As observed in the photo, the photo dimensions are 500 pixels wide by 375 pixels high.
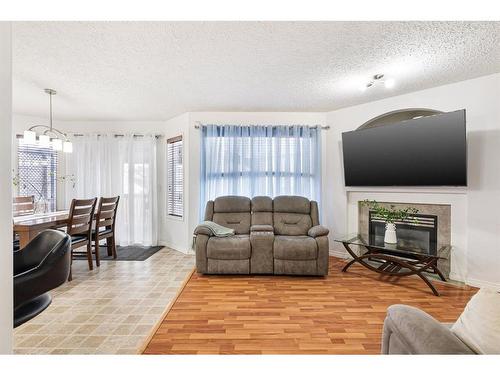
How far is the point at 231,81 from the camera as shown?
2.86 meters

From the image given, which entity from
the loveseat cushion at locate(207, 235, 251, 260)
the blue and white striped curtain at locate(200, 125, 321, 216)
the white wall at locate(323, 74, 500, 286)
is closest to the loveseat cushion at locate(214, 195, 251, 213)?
the blue and white striped curtain at locate(200, 125, 321, 216)

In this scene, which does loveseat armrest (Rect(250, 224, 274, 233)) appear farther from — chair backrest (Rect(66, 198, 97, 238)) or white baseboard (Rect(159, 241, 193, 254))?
chair backrest (Rect(66, 198, 97, 238))

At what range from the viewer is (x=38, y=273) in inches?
42.4

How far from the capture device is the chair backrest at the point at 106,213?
3557 millimetres

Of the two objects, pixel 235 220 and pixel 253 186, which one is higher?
pixel 253 186

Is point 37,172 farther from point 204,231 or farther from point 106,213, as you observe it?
point 204,231

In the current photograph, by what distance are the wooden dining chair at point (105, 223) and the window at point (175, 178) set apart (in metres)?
0.95

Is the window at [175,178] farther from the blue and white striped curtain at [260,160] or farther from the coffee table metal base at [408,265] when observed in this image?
the coffee table metal base at [408,265]

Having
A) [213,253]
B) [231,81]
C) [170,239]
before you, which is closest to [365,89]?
[231,81]

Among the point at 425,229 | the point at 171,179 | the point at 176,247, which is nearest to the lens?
the point at 425,229

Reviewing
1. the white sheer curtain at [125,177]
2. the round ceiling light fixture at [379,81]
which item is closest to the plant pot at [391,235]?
the round ceiling light fixture at [379,81]

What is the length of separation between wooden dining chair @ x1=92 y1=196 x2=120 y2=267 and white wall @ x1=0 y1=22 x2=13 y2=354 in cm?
288

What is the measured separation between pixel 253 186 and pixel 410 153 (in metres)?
2.22

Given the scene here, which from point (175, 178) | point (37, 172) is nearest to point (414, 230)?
point (175, 178)
